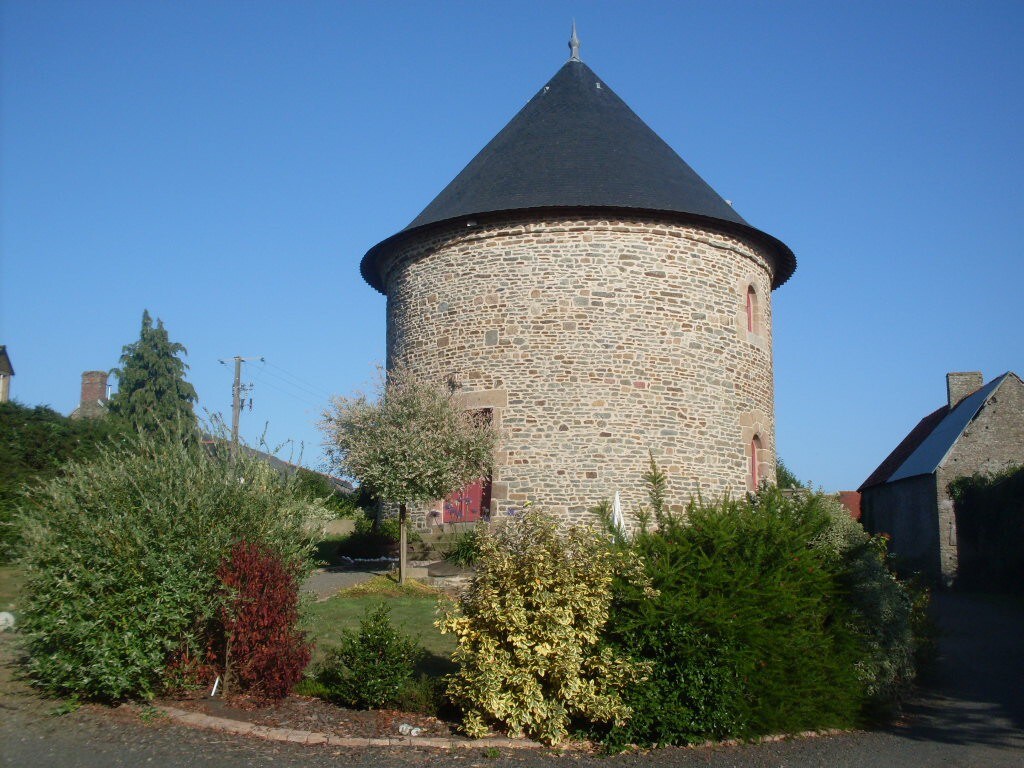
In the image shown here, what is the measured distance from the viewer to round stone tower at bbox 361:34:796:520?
15414mm

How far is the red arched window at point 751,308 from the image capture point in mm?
17266

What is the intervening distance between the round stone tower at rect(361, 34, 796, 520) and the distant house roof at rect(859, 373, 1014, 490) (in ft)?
35.2

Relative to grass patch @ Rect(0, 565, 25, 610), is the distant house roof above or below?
above

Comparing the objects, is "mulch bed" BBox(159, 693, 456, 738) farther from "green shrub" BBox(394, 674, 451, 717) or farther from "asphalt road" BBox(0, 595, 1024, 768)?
"asphalt road" BBox(0, 595, 1024, 768)

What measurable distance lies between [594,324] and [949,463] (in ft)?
46.3

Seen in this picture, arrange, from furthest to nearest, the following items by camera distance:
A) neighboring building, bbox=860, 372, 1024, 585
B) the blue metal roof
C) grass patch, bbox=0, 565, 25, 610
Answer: the blue metal roof, neighboring building, bbox=860, 372, 1024, 585, grass patch, bbox=0, 565, 25, 610

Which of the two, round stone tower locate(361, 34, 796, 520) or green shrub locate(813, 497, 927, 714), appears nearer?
green shrub locate(813, 497, 927, 714)

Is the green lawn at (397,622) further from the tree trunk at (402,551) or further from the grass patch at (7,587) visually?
the grass patch at (7,587)

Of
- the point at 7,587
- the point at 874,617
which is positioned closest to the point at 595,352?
the point at 874,617

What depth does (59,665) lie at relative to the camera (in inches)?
291

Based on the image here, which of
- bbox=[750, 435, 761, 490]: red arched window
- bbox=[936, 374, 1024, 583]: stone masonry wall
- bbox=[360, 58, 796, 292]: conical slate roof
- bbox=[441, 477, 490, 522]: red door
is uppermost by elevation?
bbox=[360, 58, 796, 292]: conical slate roof

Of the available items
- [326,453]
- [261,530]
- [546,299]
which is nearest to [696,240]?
[546,299]

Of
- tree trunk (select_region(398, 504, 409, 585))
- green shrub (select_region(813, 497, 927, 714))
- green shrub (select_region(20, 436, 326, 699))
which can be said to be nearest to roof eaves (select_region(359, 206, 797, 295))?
tree trunk (select_region(398, 504, 409, 585))

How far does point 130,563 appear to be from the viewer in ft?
24.5
